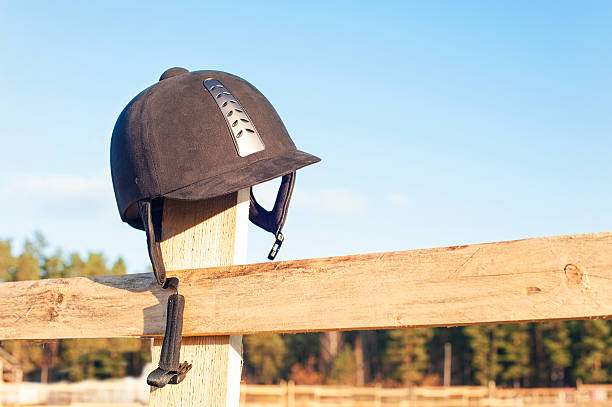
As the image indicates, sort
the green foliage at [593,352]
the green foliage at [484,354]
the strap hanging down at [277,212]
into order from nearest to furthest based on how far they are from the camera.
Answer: the strap hanging down at [277,212] → the green foliage at [593,352] → the green foliage at [484,354]

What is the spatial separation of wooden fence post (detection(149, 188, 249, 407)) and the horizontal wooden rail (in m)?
0.06

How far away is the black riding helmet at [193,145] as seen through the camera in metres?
1.85

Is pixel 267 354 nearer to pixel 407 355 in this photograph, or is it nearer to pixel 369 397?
pixel 407 355

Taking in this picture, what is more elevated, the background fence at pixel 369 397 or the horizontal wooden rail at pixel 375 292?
the horizontal wooden rail at pixel 375 292

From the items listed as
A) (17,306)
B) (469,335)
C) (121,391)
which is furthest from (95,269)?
(17,306)

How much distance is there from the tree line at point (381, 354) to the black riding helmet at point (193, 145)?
44.1 meters

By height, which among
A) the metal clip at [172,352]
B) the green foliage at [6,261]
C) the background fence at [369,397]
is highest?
the green foliage at [6,261]

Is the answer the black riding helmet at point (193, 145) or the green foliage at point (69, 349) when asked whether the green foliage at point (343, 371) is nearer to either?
the green foliage at point (69, 349)

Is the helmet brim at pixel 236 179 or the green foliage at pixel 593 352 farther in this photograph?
the green foliage at pixel 593 352

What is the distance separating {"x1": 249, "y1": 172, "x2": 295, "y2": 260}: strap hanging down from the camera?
2213mm

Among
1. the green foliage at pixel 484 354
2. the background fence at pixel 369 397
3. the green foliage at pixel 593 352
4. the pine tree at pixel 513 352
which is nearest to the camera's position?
the background fence at pixel 369 397

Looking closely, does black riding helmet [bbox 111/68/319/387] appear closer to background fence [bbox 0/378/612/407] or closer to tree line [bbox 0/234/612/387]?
background fence [bbox 0/378/612/407]

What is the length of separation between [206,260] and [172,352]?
0.29 meters

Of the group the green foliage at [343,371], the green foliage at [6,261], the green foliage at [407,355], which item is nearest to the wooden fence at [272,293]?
the green foliage at [343,371]
